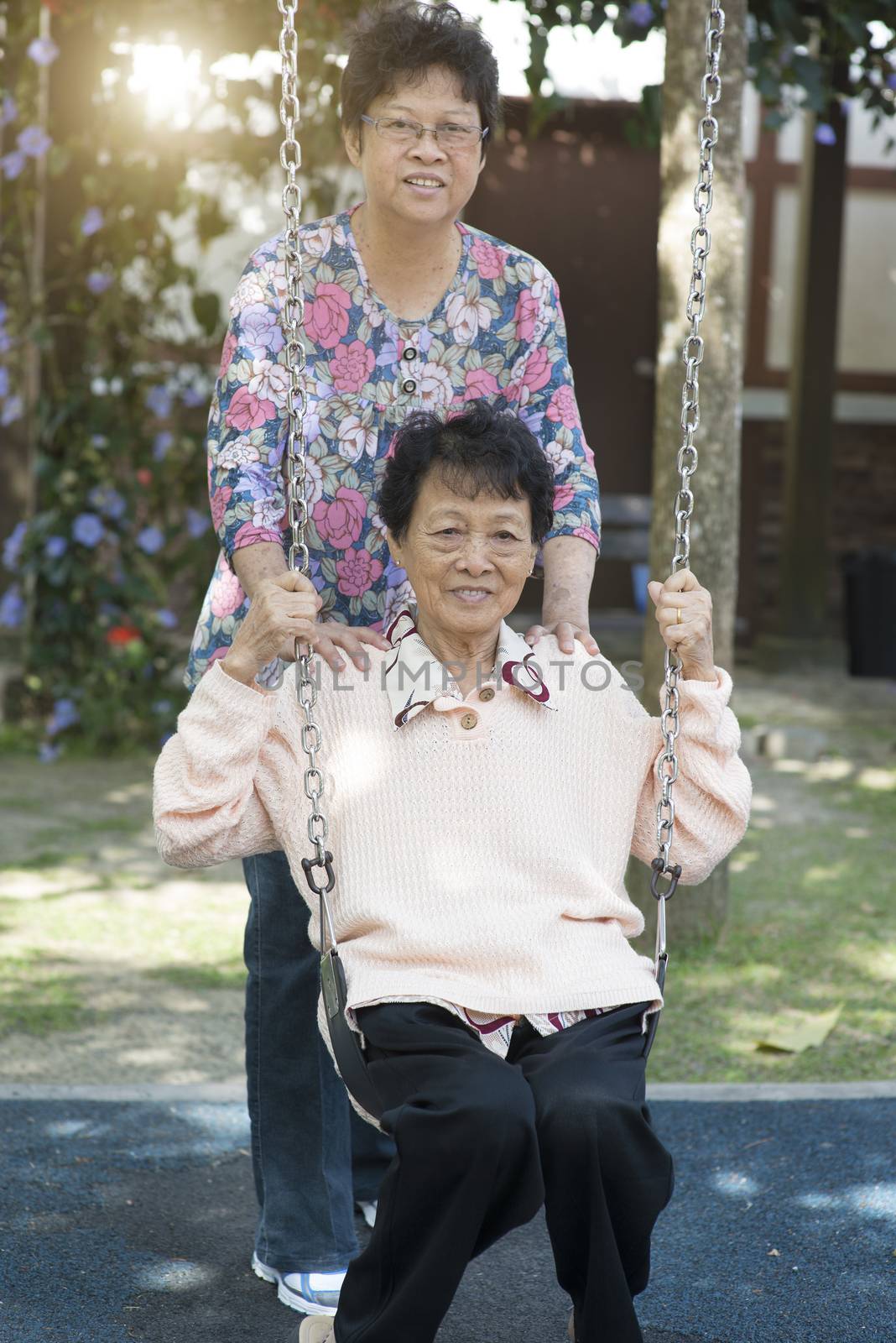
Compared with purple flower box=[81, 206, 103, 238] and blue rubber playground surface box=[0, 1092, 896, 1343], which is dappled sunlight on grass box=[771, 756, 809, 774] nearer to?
blue rubber playground surface box=[0, 1092, 896, 1343]

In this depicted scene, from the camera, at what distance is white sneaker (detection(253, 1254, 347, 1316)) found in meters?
2.62

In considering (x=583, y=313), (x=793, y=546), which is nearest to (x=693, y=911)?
(x=793, y=546)

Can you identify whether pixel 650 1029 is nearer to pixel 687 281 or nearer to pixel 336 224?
pixel 336 224

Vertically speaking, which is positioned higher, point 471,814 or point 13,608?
point 471,814

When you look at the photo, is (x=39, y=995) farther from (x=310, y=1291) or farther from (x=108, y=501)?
(x=108, y=501)

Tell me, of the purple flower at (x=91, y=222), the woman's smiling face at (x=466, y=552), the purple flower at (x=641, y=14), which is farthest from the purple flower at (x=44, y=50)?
the woman's smiling face at (x=466, y=552)

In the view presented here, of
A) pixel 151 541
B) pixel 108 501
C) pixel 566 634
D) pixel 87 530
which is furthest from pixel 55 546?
pixel 566 634

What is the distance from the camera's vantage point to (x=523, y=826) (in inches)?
90.4

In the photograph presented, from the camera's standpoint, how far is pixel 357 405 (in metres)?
2.61

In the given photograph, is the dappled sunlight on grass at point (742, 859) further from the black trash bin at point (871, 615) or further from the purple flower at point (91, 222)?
the purple flower at point (91, 222)

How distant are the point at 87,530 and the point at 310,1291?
169 inches

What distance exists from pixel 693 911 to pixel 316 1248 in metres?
1.89

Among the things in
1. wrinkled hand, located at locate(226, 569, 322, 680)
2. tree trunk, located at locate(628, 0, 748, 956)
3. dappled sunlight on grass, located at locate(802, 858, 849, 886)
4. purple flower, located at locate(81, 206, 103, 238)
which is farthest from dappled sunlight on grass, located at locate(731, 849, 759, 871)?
purple flower, located at locate(81, 206, 103, 238)

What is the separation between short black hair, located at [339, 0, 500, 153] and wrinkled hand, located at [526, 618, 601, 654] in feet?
2.77
